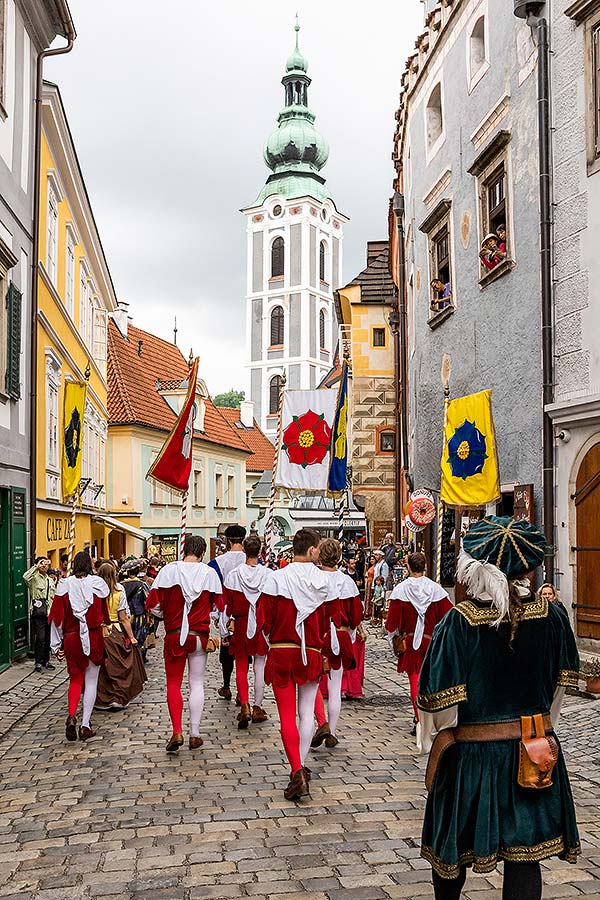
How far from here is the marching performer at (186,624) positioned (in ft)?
26.8

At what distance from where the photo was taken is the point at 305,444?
717 inches

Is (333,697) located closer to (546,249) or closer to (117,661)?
(117,661)

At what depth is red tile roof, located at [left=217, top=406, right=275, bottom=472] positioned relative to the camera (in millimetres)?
61406

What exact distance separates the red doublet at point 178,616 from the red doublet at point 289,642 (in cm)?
129

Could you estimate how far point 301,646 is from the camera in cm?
696

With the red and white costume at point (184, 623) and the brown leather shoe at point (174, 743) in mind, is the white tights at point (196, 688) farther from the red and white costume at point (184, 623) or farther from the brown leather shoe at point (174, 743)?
the brown leather shoe at point (174, 743)

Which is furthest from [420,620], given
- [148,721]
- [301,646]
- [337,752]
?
[148,721]

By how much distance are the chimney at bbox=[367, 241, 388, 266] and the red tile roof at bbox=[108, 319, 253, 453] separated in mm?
9574

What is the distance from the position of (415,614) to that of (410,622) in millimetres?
92

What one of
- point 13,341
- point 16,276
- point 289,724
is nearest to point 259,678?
point 289,724

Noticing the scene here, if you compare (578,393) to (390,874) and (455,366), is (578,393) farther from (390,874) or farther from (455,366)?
(390,874)

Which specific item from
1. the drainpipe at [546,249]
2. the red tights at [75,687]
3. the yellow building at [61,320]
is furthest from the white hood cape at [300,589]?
the yellow building at [61,320]

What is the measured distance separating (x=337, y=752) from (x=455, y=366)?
9.22 meters

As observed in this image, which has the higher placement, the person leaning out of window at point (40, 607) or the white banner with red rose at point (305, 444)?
the white banner with red rose at point (305, 444)
